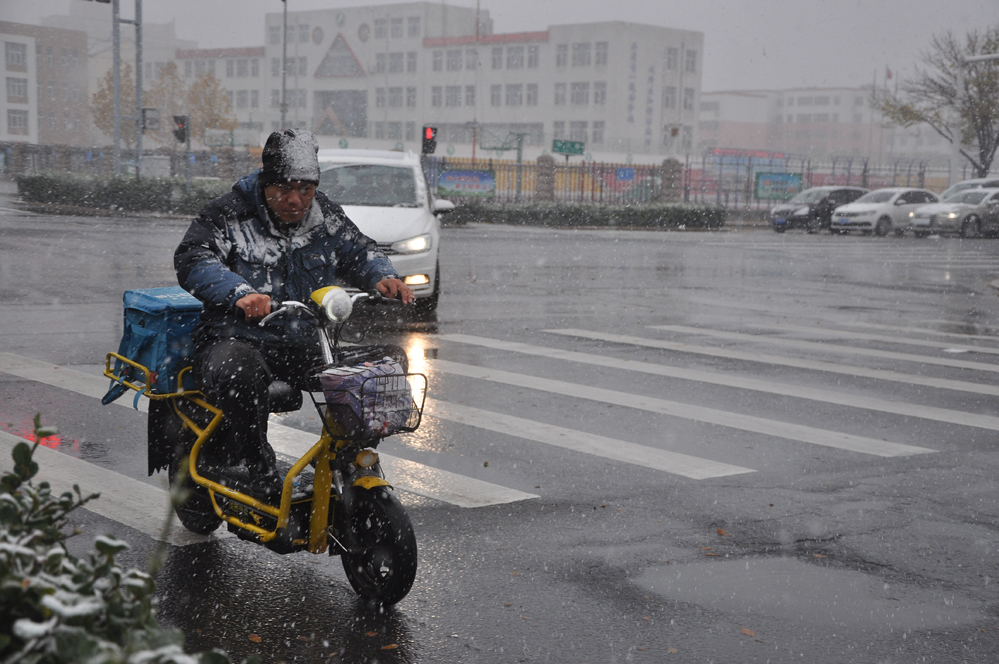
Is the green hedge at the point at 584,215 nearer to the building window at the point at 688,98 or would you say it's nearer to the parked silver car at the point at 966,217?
the parked silver car at the point at 966,217

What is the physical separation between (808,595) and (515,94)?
98182 mm

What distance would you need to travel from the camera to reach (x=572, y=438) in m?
6.92

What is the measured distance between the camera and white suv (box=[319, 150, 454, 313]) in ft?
40.8

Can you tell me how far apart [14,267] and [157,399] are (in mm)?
13272

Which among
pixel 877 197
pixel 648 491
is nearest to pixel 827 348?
pixel 648 491

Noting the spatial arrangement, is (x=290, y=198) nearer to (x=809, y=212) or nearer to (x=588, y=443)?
(x=588, y=443)

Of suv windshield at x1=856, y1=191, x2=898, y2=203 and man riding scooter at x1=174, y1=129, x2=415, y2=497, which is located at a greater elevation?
suv windshield at x1=856, y1=191, x2=898, y2=203

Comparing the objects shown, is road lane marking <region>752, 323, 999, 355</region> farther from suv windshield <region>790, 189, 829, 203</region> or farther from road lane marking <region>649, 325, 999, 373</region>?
suv windshield <region>790, 189, 829, 203</region>

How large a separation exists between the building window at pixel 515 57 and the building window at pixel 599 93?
784 centimetres

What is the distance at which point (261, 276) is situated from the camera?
421cm

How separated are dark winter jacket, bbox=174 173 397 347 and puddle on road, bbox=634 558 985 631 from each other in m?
1.71

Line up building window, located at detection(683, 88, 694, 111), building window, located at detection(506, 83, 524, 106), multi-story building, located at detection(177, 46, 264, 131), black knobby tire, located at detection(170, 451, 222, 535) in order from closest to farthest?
black knobby tire, located at detection(170, 451, 222, 535) < building window, located at detection(506, 83, 524, 106) < building window, located at detection(683, 88, 694, 111) < multi-story building, located at detection(177, 46, 264, 131)

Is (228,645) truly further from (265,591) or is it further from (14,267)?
(14,267)

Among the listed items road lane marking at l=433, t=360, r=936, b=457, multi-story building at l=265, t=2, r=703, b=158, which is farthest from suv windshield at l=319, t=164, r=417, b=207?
multi-story building at l=265, t=2, r=703, b=158
